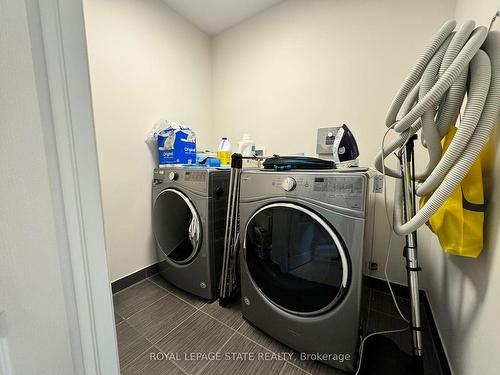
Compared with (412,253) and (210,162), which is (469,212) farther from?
(210,162)

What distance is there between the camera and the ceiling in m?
1.63

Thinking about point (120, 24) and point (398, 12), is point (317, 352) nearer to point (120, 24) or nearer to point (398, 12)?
point (398, 12)

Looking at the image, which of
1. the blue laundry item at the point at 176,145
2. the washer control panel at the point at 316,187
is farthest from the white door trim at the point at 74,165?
the blue laundry item at the point at 176,145

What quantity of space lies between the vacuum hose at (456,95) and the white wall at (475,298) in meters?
0.18

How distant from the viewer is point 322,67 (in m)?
1.52

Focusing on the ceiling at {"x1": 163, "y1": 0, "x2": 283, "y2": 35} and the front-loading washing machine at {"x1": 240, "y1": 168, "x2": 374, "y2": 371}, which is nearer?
the front-loading washing machine at {"x1": 240, "y1": 168, "x2": 374, "y2": 371}

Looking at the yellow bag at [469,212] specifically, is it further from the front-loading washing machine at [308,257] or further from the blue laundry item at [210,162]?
the blue laundry item at [210,162]

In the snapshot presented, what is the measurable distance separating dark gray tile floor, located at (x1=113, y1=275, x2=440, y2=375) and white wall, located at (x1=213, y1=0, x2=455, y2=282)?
56 cm

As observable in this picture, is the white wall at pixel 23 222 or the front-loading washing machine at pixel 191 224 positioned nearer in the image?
the white wall at pixel 23 222

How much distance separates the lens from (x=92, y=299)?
410 mm

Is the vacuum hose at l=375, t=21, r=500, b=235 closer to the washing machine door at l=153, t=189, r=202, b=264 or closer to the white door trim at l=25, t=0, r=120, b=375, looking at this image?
the white door trim at l=25, t=0, r=120, b=375

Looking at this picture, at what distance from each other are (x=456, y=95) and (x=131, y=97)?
1759 millimetres

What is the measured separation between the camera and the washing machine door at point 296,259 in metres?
0.83

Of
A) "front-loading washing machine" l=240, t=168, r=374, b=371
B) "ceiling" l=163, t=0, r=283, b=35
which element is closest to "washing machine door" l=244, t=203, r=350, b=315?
"front-loading washing machine" l=240, t=168, r=374, b=371
